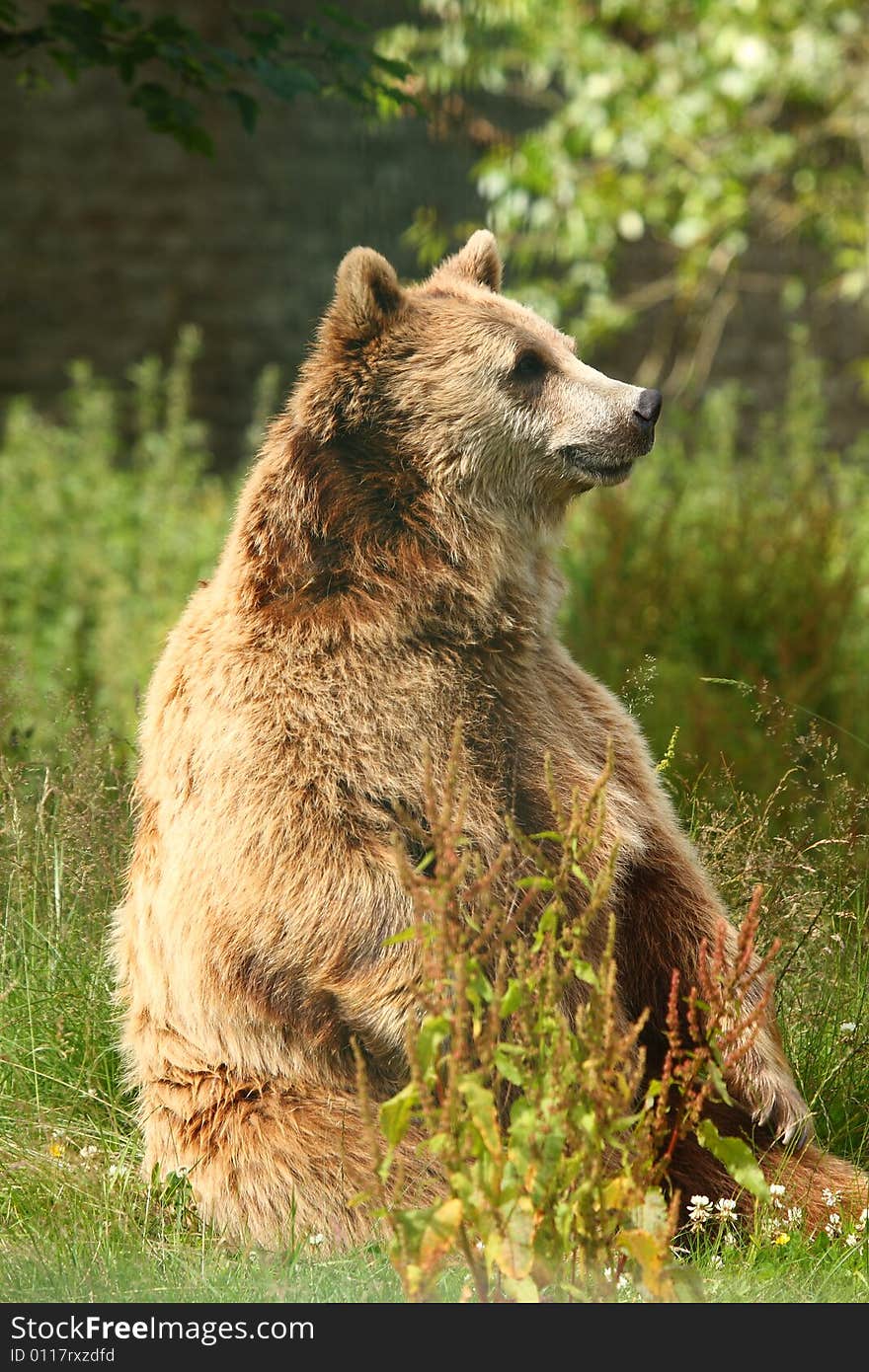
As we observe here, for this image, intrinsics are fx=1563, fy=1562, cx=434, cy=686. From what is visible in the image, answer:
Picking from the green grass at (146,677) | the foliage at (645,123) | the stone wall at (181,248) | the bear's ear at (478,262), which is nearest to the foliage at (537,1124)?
the green grass at (146,677)

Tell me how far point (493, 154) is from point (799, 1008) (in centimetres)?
604

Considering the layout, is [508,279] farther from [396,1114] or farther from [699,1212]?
[396,1114]

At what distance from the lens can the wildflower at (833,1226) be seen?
9.06ft

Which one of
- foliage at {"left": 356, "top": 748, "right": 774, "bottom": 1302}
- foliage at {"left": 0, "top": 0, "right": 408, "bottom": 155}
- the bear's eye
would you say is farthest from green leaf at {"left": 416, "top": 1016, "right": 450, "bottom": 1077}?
foliage at {"left": 0, "top": 0, "right": 408, "bottom": 155}

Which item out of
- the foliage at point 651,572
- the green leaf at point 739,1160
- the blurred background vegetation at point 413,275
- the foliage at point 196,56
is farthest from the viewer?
the foliage at point 651,572

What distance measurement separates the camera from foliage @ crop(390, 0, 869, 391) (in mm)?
7820

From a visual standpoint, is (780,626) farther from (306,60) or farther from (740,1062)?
(740,1062)

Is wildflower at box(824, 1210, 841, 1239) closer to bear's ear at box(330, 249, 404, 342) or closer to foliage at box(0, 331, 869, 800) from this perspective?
bear's ear at box(330, 249, 404, 342)

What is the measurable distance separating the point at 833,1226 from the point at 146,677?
431 cm

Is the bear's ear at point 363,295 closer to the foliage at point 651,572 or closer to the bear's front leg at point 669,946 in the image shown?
the bear's front leg at point 669,946

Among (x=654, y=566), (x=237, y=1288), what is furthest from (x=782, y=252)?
(x=237, y=1288)

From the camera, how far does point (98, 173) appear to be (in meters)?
10.0

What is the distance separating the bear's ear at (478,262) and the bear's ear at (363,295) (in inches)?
11.3

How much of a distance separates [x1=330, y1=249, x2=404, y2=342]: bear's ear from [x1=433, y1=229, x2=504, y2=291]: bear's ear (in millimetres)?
286
